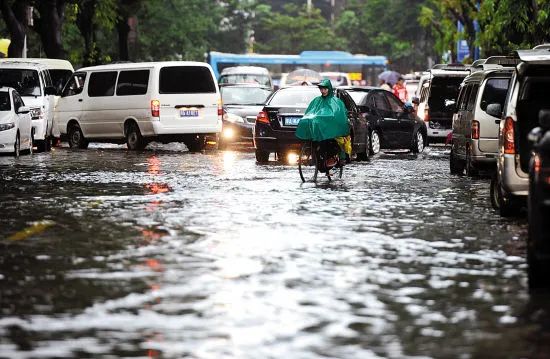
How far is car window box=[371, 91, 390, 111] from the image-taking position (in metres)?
32.0

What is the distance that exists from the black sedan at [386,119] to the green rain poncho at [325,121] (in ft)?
31.2

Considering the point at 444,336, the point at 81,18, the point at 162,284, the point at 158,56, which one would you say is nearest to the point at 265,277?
the point at 162,284

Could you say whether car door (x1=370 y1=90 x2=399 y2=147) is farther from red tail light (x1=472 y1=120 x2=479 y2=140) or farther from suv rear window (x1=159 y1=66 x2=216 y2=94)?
red tail light (x1=472 y1=120 x2=479 y2=140)

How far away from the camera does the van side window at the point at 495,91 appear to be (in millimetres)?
21688

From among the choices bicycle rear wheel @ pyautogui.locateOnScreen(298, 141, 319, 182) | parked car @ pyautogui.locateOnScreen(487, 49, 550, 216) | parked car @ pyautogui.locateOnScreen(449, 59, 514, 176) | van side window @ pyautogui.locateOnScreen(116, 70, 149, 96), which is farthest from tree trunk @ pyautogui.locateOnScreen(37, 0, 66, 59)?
parked car @ pyautogui.locateOnScreen(487, 49, 550, 216)

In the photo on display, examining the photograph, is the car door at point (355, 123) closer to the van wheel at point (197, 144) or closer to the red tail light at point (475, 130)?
the van wheel at point (197, 144)

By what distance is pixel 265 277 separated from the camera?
34.1 ft

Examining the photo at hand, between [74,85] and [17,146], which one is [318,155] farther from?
[74,85]

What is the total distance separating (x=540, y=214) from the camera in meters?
9.67

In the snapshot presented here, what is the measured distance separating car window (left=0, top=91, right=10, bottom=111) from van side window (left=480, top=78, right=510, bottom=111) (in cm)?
1067

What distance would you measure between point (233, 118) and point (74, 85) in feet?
12.6

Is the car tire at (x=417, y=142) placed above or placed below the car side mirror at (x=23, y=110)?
below

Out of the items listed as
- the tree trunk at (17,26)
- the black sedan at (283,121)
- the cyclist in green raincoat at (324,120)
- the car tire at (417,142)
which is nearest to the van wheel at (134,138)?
the black sedan at (283,121)

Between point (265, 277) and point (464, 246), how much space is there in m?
2.75
